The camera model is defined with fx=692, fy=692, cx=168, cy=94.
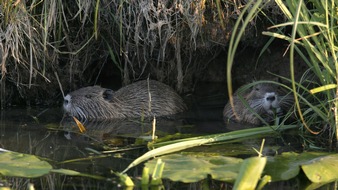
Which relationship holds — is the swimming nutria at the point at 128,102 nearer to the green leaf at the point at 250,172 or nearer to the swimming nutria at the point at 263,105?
the swimming nutria at the point at 263,105

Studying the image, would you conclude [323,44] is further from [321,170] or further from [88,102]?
[88,102]

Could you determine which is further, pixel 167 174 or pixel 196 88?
pixel 196 88

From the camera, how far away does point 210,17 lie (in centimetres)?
539

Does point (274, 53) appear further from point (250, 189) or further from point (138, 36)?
point (250, 189)

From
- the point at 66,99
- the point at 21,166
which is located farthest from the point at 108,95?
the point at 21,166

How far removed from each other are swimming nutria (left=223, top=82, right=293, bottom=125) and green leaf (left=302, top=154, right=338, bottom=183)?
1484mm

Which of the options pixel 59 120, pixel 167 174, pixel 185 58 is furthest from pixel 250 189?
pixel 185 58

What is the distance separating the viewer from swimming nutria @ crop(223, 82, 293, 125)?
5.39 meters

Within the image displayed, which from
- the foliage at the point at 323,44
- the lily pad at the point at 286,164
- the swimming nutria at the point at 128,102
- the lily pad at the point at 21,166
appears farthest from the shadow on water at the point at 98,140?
the foliage at the point at 323,44

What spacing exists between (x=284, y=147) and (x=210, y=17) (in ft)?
4.56

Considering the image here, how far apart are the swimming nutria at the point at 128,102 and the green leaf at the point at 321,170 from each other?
7.77 feet

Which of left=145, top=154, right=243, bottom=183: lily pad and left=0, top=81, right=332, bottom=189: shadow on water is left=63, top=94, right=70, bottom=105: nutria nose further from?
left=145, top=154, right=243, bottom=183: lily pad

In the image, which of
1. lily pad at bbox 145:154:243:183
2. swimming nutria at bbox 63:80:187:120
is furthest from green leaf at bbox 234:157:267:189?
swimming nutria at bbox 63:80:187:120

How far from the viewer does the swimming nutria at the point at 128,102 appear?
19.5 feet
